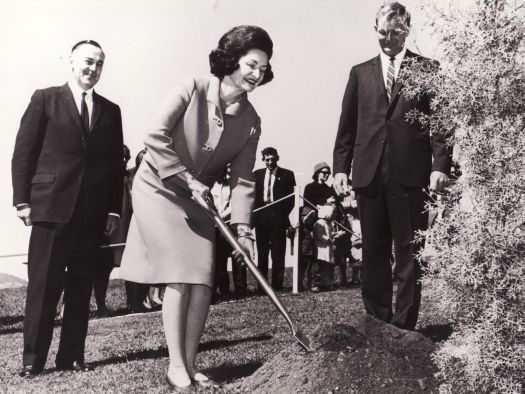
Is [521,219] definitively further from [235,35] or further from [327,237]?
[327,237]

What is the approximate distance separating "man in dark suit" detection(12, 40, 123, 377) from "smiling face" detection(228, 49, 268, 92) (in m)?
1.20

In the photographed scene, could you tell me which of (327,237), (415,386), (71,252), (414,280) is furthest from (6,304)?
(415,386)

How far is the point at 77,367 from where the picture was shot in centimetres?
538

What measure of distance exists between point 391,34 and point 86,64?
2.02 m

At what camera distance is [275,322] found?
7.39 metres

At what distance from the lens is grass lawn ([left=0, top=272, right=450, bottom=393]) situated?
4912mm

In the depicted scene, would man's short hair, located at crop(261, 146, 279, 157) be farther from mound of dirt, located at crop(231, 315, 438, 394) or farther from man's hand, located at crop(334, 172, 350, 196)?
mound of dirt, located at crop(231, 315, 438, 394)

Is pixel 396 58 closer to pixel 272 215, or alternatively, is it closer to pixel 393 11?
pixel 393 11

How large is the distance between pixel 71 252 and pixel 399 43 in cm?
261

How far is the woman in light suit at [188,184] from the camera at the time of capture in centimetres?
447

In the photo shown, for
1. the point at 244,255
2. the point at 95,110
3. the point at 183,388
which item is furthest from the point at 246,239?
the point at 95,110

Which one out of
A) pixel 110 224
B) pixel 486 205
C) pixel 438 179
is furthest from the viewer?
pixel 110 224

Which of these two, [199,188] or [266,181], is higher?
[266,181]

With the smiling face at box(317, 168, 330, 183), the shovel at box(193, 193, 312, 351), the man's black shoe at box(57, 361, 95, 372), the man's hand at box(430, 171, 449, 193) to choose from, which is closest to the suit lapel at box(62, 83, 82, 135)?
the shovel at box(193, 193, 312, 351)
